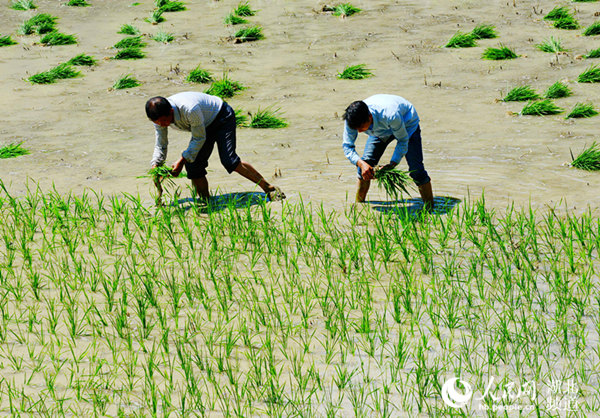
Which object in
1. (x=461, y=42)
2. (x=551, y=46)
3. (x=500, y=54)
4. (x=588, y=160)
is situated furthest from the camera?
(x=461, y=42)

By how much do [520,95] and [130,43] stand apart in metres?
6.66

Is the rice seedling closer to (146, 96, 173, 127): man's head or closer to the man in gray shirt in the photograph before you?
the man in gray shirt

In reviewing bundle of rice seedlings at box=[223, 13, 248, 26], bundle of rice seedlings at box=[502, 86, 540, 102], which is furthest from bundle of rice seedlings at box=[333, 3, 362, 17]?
bundle of rice seedlings at box=[502, 86, 540, 102]

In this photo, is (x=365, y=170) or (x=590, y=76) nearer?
(x=365, y=170)

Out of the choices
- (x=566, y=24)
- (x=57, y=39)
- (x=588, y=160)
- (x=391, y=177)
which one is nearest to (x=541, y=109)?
(x=588, y=160)

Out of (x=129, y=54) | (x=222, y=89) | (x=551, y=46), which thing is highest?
(x=551, y=46)

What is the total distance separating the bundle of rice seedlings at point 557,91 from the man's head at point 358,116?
458 cm

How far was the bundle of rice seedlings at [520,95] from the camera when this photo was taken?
9.78 metres

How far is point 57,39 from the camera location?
521 inches

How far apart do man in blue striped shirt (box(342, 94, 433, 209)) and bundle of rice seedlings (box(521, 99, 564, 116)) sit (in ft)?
10.5

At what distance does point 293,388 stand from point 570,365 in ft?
4.86

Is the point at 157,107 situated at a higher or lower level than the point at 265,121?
higher

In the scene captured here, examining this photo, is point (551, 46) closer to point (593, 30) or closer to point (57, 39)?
point (593, 30)

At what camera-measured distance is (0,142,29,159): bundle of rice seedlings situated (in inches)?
332
